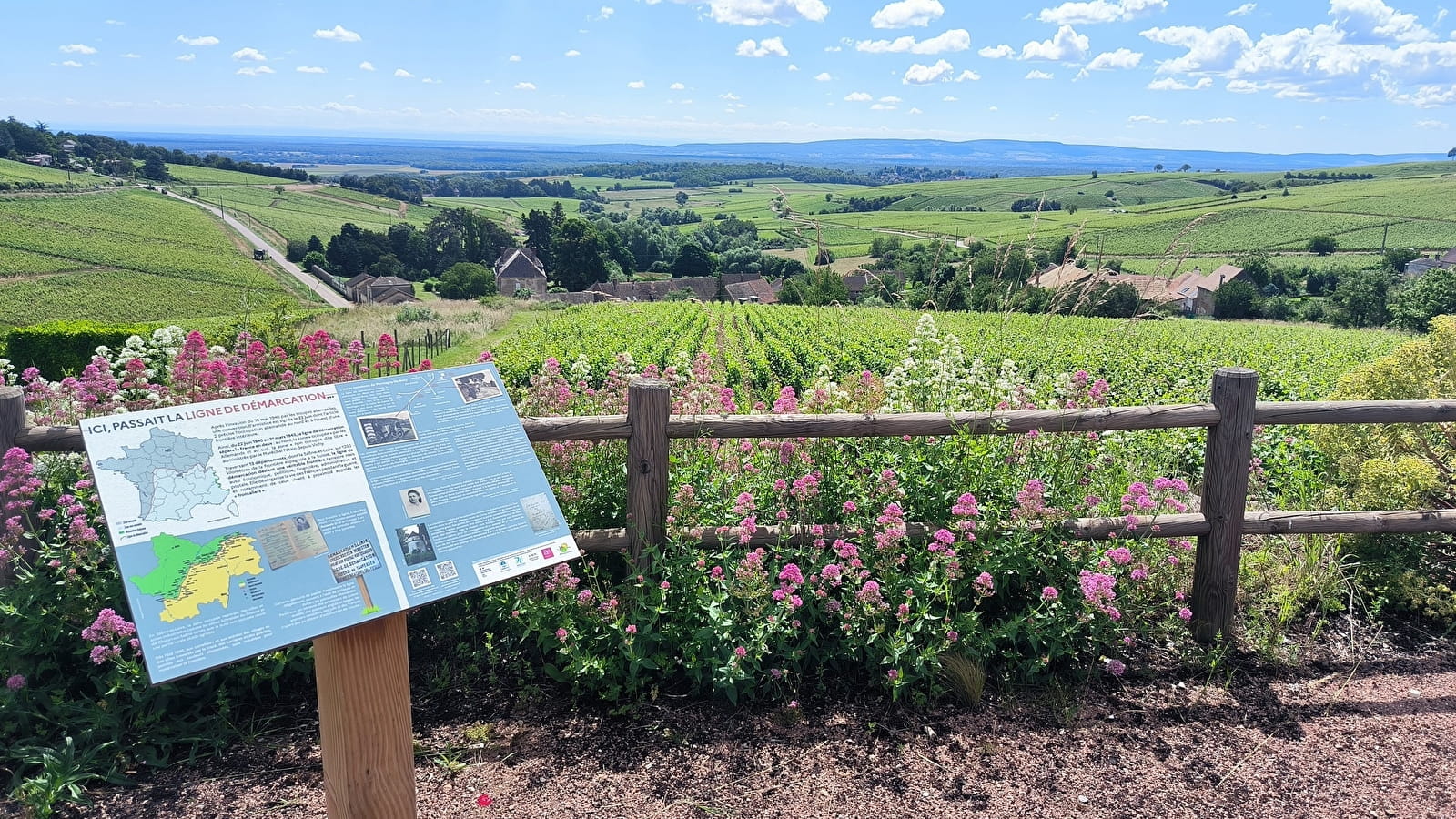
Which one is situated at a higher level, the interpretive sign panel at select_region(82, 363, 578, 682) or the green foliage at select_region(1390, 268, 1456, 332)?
the interpretive sign panel at select_region(82, 363, 578, 682)

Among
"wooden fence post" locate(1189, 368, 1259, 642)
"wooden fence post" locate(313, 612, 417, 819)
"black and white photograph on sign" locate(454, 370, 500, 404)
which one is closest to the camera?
"wooden fence post" locate(313, 612, 417, 819)

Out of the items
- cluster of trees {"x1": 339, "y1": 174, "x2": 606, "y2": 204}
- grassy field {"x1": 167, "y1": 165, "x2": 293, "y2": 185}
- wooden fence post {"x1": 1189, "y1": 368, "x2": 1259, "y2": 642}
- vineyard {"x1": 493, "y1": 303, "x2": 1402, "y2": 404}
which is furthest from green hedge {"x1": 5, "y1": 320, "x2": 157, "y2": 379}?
cluster of trees {"x1": 339, "y1": 174, "x2": 606, "y2": 204}

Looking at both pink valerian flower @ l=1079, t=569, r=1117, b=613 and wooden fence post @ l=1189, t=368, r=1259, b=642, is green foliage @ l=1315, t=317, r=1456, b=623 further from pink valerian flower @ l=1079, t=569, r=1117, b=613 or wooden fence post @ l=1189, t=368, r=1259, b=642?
pink valerian flower @ l=1079, t=569, r=1117, b=613

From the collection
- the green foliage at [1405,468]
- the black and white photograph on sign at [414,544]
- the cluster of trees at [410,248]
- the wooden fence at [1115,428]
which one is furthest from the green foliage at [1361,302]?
the cluster of trees at [410,248]

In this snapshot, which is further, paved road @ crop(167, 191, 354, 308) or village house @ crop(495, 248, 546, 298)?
village house @ crop(495, 248, 546, 298)

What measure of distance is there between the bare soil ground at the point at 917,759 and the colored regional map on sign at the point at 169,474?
1429 millimetres

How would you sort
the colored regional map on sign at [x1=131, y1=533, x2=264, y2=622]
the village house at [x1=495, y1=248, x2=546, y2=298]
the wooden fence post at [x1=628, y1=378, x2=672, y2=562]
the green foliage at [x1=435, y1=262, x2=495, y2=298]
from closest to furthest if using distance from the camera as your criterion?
the colored regional map on sign at [x1=131, y1=533, x2=264, y2=622], the wooden fence post at [x1=628, y1=378, x2=672, y2=562], the green foliage at [x1=435, y1=262, x2=495, y2=298], the village house at [x1=495, y1=248, x2=546, y2=298]

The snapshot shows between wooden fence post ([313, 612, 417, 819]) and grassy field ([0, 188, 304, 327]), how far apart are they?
57.4 metres

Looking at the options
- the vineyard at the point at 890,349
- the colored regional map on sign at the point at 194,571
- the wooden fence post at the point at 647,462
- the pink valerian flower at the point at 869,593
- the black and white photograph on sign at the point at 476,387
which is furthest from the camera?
the vineyard at the point at 890,349

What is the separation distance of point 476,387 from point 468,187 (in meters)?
191

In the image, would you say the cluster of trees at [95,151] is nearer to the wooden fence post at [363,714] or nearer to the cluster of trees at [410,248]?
the cluster of trees at [410,248]

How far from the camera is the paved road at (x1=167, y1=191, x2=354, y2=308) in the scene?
230 feet

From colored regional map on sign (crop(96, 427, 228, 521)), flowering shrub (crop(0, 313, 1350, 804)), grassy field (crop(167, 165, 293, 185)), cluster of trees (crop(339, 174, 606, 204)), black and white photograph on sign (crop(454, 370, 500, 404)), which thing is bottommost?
flowering shrub (crop(0, 313, 1350, 804))

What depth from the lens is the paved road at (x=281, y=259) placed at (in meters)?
70.1
